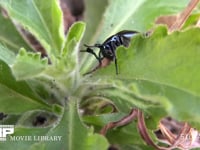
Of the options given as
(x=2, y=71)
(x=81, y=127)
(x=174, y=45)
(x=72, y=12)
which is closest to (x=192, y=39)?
(x=174, y=45)

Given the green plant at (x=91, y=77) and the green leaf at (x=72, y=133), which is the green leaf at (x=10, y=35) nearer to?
the green plant at (x=91, y=77)

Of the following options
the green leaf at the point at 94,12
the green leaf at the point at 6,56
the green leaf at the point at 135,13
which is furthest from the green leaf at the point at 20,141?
the green leaf at the point at 94,12

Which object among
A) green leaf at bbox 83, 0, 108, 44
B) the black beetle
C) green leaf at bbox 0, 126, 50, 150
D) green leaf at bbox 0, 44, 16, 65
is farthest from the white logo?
green leaf at bbox 83, 0, 108, 44

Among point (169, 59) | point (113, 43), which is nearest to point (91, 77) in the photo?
A: point (113, 43)

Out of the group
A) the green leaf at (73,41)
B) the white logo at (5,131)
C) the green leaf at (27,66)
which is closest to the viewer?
the green leaf at (27,66)

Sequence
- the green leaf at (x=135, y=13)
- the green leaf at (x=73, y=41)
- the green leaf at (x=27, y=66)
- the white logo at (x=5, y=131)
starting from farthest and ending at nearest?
1. the green leaf at (x=135, y=13)
2. the white logo at (x=5, y=131)
3. the green leaf at (x=73, y=41)
4. the green leaf at (x=27, y=66)

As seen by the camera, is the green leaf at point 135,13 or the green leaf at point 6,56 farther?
the green leaf at point 135,13

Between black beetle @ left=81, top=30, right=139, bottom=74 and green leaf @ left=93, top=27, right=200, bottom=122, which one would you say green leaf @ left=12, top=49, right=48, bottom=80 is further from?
black beetle @ left=81, top=30, right=139, bottom=74

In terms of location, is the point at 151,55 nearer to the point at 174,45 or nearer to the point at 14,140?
the point at 174,45
